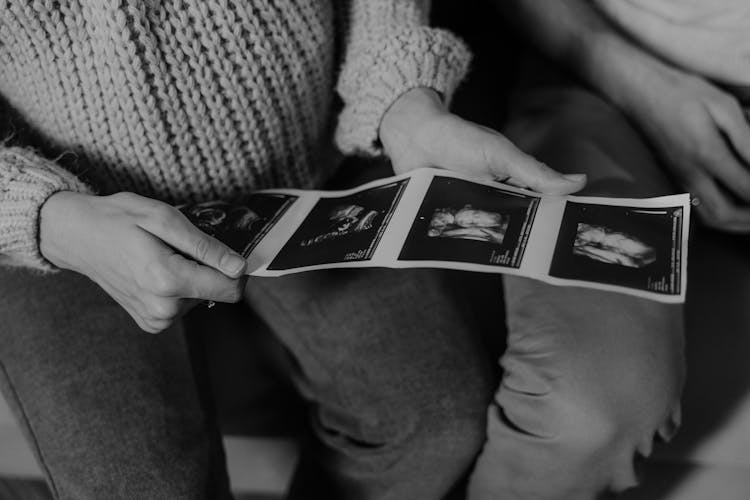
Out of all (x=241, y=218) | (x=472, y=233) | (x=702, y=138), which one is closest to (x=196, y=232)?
(x=241, y=218)

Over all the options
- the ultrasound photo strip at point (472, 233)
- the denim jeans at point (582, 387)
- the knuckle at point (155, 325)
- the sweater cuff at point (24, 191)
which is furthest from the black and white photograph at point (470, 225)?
the sweater cuff at point (24, 191)

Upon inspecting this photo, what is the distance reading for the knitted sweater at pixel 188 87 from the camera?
2.15 feet

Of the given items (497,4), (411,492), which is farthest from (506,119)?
(411,492)

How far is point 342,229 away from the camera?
685 millimetres

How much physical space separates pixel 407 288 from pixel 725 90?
0.49m

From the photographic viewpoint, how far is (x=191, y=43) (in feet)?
2.21

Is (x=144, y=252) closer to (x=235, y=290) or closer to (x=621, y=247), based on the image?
(x=235, y=290)

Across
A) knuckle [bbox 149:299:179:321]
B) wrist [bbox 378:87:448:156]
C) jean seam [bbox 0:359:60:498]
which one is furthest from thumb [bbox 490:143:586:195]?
jean seam [bbox 0:359:60:498]

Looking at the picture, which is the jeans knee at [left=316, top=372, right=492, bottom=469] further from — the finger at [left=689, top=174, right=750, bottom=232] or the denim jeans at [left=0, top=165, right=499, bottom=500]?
the finger at [left=689, top=174, right=750, bottom=232]

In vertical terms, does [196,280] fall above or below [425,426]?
above

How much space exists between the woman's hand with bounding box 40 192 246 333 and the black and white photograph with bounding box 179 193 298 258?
0.20 ft

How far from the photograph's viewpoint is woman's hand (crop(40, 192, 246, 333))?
0.61 m

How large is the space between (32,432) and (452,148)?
0.51 meters

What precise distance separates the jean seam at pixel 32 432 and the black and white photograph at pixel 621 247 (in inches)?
20.5
